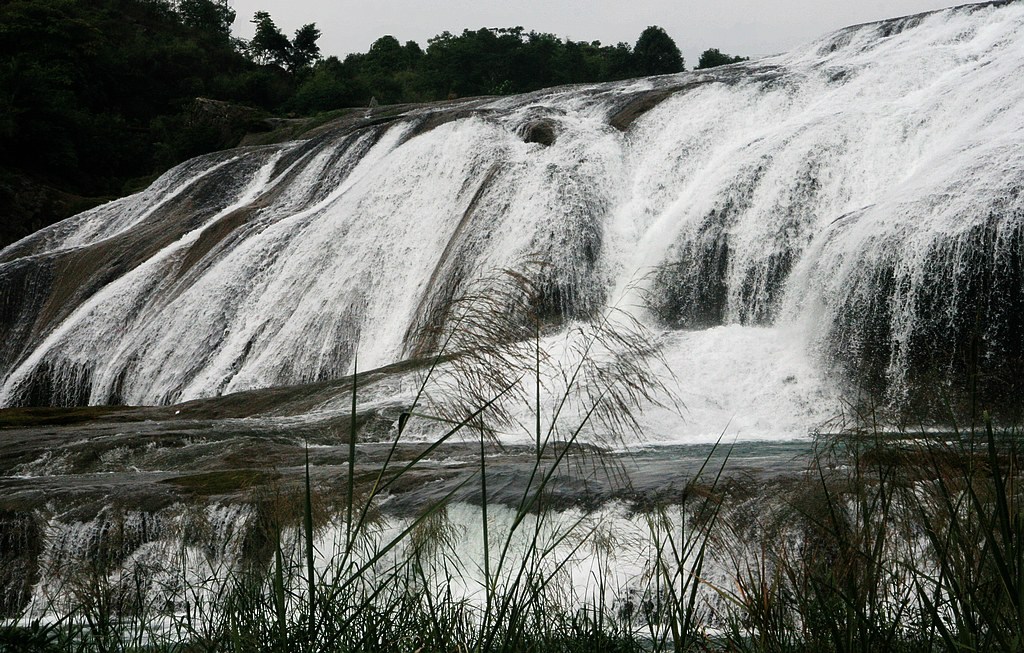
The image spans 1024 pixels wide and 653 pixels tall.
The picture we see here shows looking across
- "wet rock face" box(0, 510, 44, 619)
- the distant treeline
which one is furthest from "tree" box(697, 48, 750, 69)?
"wet rock face" box(0, 510, 44, 619)

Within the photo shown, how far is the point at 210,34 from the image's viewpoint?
5112cm

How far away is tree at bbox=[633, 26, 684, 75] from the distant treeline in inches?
2.1

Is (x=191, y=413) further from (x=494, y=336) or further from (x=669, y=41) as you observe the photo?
(x=669, y=41)

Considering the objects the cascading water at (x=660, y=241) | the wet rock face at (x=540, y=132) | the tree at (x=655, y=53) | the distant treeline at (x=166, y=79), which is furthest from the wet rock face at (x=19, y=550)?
the tree at (x=655, y=53)

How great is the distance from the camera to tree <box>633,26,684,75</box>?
4538cm

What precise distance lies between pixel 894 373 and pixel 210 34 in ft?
154

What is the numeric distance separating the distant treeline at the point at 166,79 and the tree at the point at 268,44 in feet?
0.24

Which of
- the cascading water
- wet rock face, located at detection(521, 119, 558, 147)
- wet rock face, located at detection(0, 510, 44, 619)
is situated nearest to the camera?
wet rock face, located at detection(0, 510, 44, 619)

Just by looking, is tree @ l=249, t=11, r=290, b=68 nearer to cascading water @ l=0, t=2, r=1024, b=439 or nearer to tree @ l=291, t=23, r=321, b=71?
tree @ l=291, t=23, r=321, b=71

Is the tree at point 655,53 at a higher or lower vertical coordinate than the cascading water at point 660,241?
higher

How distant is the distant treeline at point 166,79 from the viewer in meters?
32.3

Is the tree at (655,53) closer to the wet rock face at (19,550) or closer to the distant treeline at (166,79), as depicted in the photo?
the distant treeline at (166,79)

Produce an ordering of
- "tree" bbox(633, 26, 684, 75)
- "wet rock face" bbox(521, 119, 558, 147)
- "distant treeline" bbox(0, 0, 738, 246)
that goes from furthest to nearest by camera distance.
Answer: "tree" bbox(633, 26, 684, 75) < "distant treeline" bbox(0, 0, 738, 246) < "wet rock face" bbox(521, 119, 558, 147)

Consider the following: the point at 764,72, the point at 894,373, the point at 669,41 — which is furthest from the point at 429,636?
the point at 669,41
